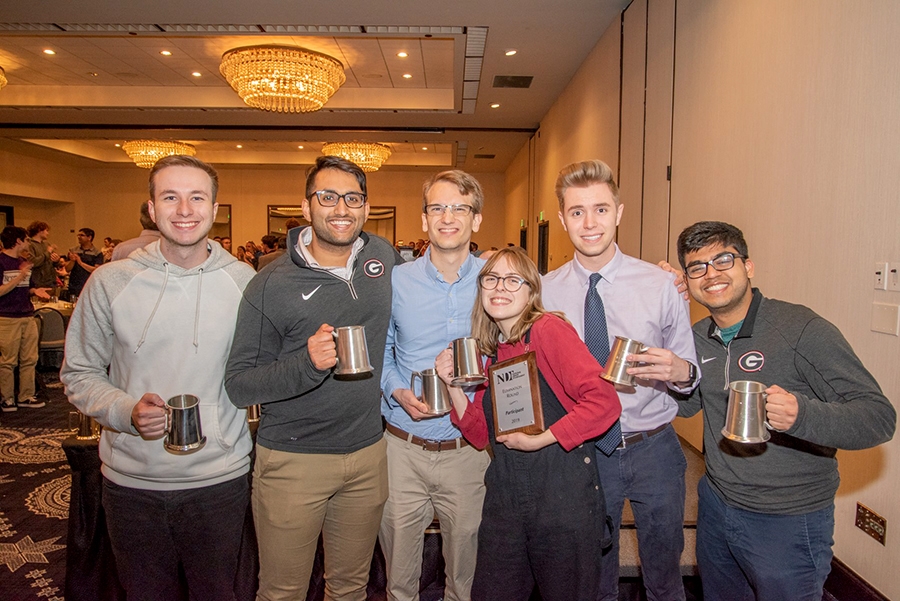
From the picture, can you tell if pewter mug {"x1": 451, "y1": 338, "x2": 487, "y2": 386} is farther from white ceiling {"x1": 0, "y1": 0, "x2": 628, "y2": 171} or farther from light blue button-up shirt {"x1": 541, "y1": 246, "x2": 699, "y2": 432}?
white ceiling {"x1": 0, "y1": 0, "x2": 628, "y2": 171}

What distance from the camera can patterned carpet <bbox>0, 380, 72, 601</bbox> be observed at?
2883 millimetres

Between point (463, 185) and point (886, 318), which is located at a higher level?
point (463, 185)

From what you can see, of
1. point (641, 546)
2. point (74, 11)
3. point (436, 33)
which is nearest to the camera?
point (641, 546)

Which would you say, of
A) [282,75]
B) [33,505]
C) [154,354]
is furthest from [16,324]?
[154,354]

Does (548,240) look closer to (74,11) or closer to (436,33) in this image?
(436,33)

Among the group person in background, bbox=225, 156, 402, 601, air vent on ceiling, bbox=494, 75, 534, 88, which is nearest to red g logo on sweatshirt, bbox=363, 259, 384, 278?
person in background, bbox=225, 156, 402, 601

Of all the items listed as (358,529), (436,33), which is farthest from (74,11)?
(358,529)

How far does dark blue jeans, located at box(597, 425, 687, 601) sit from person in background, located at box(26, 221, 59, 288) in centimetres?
778

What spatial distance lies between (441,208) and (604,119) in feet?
15.4

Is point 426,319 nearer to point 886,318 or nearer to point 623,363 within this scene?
point 623,363

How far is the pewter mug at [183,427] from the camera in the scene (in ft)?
5.49

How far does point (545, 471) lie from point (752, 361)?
0.72 m

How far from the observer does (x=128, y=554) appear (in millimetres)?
1850

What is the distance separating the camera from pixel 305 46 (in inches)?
278
